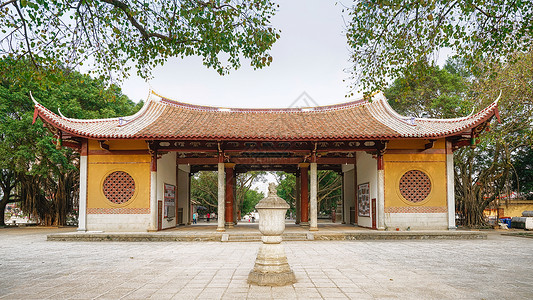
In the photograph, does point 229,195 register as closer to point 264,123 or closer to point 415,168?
point 264,123

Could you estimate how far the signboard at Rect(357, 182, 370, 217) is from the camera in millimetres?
14133

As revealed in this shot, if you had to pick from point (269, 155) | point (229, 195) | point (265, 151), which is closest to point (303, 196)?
point (269, 155)

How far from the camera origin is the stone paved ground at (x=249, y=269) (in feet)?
16.0

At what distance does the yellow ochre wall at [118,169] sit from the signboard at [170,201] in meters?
1.25

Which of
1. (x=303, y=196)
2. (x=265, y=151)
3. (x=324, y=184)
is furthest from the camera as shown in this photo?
(x=324, y=184)

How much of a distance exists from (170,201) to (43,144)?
6.34m

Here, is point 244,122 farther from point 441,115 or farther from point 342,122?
point 441,115

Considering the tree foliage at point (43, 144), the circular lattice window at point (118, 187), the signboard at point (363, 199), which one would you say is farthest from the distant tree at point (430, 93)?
the tree foliage at point (43, 144)

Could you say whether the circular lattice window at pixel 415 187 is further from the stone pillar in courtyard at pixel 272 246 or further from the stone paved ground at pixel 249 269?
the stone pillar in courtyard at pixel 272 246

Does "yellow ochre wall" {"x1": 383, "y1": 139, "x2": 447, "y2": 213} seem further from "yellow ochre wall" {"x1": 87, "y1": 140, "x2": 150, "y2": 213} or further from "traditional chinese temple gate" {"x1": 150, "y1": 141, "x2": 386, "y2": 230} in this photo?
"yellow ochre wall" {"x1": 87, "y1": 140, "x2": 150, "y2": 213}

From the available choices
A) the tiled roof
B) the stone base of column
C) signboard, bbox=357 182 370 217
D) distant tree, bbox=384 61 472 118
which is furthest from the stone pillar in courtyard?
distant tree, bbox=384 61 472 118

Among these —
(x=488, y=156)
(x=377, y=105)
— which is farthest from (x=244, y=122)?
(x=488, y=156)

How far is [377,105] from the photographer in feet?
50.0

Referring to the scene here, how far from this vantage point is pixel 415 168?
13.2m
